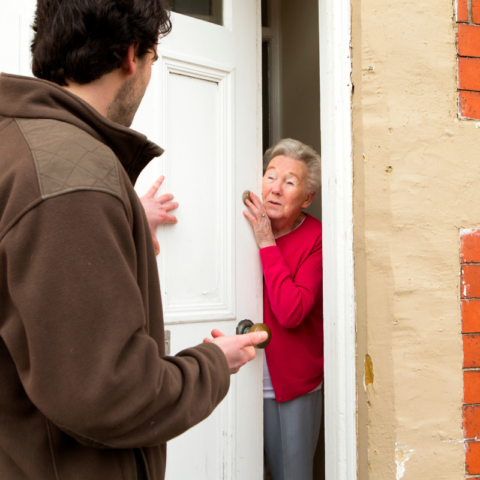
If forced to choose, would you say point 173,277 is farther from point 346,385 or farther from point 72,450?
point 72,450

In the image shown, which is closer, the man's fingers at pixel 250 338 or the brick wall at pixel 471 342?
the man's fingers at pixel 250 338

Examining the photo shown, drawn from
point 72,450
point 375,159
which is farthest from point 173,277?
point 72,450

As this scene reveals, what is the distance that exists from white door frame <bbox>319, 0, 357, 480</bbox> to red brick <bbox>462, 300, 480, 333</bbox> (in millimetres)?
370

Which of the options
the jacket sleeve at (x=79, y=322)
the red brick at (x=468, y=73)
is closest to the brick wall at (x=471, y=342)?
the red brick at (x=468, y=73)

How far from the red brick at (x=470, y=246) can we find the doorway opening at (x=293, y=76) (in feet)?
4.16

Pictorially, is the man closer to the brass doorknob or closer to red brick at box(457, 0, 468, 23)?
the brass doorknob

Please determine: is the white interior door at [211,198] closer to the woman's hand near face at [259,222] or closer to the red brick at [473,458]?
the woman's hand near face at [259,222]

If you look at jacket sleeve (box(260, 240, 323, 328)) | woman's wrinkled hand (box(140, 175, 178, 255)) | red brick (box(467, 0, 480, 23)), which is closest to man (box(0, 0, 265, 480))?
woman's wrinkled hand (box(140, 175, 178, 255))

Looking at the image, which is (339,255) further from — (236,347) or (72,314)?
(72,314)

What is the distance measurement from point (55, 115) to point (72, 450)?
557mm

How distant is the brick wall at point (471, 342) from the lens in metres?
1.50

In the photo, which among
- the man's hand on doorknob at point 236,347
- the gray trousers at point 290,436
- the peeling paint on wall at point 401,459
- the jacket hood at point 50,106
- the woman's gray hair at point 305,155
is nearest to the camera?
the jacket hood at point 50,106

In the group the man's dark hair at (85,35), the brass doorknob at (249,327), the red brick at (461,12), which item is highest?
the red brick at (461,12)

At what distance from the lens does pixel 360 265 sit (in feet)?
4.99
